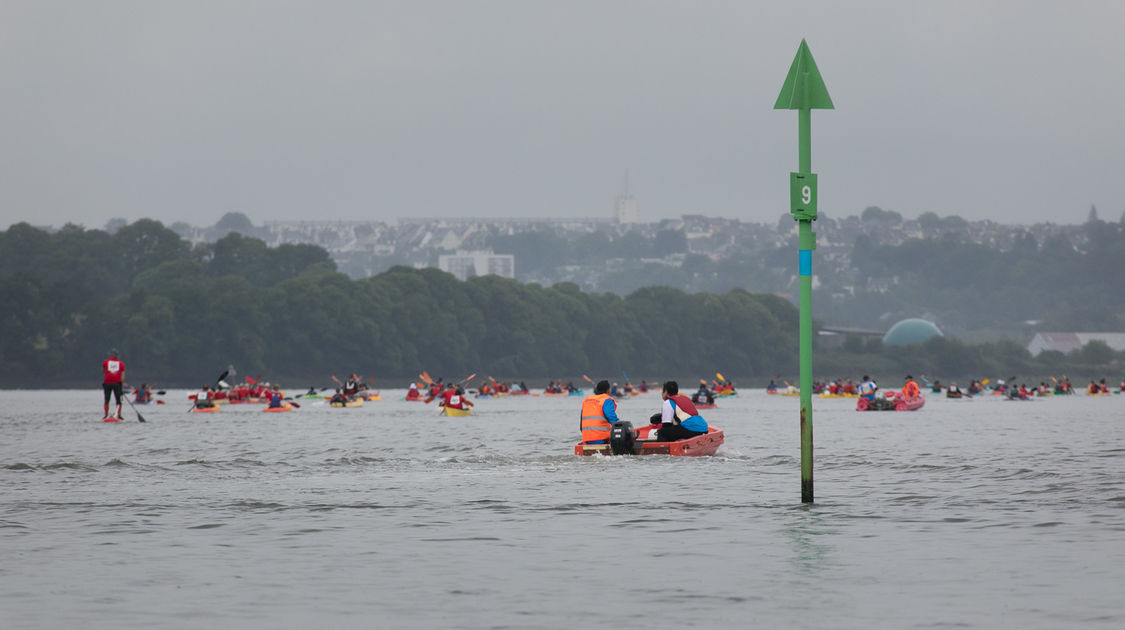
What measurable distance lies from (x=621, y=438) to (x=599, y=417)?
86cm

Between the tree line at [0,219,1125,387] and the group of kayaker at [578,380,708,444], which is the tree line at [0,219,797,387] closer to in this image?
the tree line at [0,219,1125,387]

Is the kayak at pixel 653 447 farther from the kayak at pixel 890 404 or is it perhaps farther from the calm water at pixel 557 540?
the kayak at pixel 890 404

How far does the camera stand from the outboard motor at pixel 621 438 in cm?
3262

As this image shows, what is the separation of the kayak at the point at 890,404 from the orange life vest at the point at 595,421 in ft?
147

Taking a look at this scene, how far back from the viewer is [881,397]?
77250 millimetres

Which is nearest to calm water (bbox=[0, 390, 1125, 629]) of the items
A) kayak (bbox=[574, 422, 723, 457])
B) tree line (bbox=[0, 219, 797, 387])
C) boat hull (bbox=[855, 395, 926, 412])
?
kayak (bbox=[574, 422, 723, 457])

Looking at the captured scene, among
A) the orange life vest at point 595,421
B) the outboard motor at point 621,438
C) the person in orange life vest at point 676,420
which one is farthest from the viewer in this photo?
the person in orange life vest at point 676,420

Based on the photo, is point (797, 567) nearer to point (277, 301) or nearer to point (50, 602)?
point (50, 602)

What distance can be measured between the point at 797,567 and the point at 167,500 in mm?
Result: 12044

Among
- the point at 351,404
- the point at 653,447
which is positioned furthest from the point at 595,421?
the point at 351,404

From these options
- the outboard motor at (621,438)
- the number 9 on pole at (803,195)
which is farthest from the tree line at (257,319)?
the number 9 on pole at (803,195)

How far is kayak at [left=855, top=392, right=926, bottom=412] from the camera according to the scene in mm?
76000

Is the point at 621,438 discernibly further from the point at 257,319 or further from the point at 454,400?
the point at 257,319

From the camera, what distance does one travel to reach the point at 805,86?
72.0ft
